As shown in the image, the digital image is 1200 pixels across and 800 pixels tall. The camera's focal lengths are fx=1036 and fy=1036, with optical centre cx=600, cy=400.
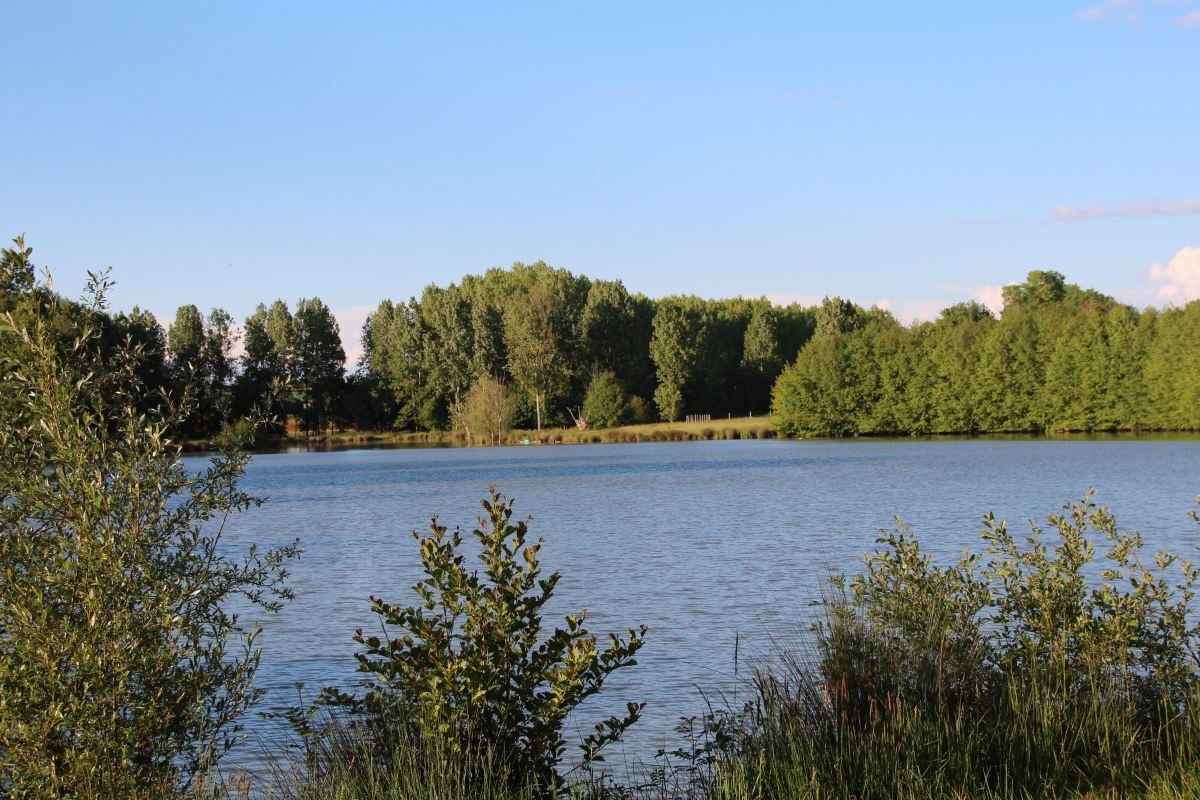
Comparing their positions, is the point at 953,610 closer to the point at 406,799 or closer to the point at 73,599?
the point at 406,799

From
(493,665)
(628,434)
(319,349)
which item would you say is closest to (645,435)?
(628,434)

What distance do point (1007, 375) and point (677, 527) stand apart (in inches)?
2280

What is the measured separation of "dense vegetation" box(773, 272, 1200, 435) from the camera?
6775 cm

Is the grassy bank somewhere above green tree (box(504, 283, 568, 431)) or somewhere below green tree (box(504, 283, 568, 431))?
below

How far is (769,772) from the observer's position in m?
5.64

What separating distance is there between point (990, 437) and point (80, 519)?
7319cm

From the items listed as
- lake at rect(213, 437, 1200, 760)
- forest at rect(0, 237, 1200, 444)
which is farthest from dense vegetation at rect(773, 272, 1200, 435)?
lake at rect(213, 437, 1200, 760)

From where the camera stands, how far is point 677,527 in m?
23.0

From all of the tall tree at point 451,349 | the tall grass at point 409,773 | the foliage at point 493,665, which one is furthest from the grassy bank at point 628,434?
the foliage at point 493,665

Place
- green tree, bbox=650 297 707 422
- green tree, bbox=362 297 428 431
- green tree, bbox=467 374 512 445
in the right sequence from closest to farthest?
green tree, bbox=467 374 512 445 < green tree, bbox=650 297 707 422 < green tree, bbox=362 297 428 431

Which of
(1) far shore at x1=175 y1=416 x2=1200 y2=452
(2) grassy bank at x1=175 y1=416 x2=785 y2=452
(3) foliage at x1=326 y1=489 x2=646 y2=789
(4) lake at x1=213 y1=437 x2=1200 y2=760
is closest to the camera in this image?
(3) foliage at x1=326 y1=489 x2=646 y2=789

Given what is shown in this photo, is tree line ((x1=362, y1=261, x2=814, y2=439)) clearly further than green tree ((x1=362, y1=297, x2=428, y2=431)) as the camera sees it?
No

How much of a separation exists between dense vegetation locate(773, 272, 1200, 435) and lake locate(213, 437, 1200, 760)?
18223mm

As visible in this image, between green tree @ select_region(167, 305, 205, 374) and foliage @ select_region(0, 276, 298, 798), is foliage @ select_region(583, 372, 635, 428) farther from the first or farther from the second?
foliage @ select_region(0, 276, 298, 798)
